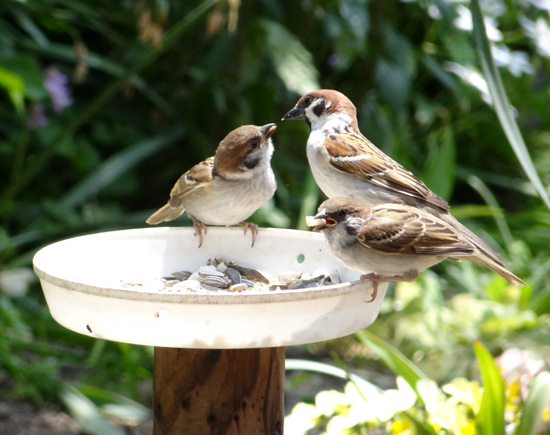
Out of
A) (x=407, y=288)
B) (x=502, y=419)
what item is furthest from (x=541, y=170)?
(x=502, y=419)

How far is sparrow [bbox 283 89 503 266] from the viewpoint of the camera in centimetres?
312

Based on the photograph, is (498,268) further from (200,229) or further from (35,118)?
(35,118)

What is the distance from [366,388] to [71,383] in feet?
6.04

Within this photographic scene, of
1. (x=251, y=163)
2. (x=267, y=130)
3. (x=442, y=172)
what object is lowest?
(x=442, y=172)

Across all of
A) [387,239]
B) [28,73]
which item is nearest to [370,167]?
[387,239]

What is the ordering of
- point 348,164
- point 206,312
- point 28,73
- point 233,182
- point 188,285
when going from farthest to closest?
1. point 28,73
2. point 348,164
3. point 233,182
4. point 188,285
5. point 206,312

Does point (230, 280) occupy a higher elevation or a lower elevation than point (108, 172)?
higher

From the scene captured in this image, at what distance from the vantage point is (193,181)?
267 centimetres

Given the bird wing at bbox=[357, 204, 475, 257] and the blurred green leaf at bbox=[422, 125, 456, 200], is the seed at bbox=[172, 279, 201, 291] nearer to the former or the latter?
the bird wing at bbox=[357, 204, 475, 257]

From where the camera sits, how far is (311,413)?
2553 mm

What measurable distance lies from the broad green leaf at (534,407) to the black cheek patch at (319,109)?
4.52 feet

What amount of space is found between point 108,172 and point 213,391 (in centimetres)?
288

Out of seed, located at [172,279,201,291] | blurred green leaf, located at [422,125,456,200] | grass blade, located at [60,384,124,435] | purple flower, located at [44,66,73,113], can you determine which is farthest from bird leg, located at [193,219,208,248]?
blurred green leaf, located at [422,125,456,200]

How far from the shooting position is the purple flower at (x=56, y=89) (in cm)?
471
